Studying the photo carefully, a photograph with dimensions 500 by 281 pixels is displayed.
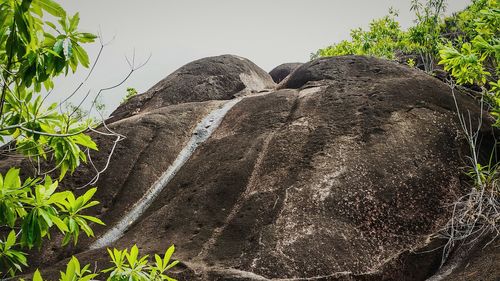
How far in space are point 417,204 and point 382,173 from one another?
0.93 metres

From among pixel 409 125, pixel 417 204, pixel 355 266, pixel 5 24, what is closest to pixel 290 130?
pixel 409 125

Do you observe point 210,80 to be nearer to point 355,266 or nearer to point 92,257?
point 92,257

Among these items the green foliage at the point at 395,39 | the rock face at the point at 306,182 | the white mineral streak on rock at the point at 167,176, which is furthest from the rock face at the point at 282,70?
the rock face at the point at 306,182

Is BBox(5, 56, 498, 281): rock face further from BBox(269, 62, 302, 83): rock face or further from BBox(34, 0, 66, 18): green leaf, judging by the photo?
BBox(269, 62, 302, 83): rock face

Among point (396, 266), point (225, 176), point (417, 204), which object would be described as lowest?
point (396, 266)

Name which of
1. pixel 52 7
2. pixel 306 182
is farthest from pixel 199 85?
pixel 52 7

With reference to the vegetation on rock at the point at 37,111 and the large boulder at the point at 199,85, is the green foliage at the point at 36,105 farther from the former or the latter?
the large boulder at the point at 199,85

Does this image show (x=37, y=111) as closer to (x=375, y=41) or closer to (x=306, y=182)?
(x=306, y=182)

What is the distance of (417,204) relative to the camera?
8.59 m

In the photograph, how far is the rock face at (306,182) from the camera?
7516 millimetres

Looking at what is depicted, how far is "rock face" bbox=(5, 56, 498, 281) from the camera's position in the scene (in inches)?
296

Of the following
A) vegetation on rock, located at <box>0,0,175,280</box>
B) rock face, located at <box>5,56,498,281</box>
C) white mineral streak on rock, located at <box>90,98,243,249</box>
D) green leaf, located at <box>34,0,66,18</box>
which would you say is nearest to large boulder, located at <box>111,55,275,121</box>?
white mineral streak on rock, located at <box>90,98,243,249</box>

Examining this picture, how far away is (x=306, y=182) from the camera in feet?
29.0

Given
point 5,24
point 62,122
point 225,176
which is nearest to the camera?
point 5,24
